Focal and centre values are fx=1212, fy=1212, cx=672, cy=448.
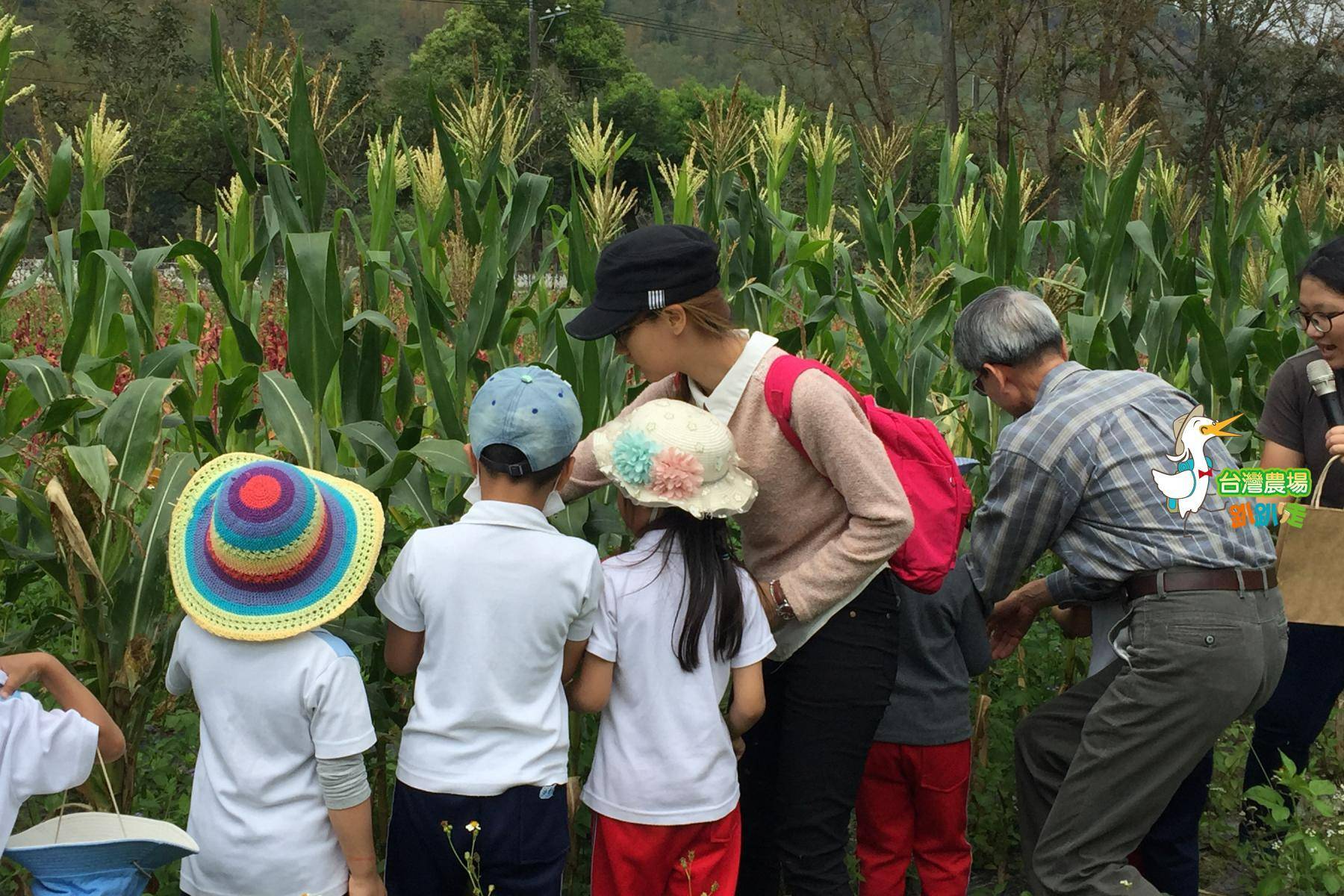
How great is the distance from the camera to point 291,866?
205 cm

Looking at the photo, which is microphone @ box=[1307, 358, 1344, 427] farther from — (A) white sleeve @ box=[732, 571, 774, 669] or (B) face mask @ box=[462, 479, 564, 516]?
(B) face mask @ box=[462, 479, 564, 516]

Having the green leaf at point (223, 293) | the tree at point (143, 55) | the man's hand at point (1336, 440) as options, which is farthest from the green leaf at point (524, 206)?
the tree at point (143, 55)

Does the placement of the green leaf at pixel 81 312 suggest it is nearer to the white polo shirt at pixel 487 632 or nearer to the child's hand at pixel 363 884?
the white polo shirt at pixel 487 632

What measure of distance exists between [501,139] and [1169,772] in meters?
2.54

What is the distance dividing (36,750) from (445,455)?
958 millimetres

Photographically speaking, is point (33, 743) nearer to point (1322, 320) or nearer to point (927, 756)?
point (927, 756)

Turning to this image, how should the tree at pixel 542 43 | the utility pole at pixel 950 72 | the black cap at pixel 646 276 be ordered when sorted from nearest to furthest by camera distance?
the black cap at pixel 646 276, the utility pole at pixel 950 72, the tree at pixel 542 43

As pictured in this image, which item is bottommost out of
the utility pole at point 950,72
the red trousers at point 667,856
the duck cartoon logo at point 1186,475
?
the red trousers at point 667,856

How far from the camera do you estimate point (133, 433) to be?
98.5 inches

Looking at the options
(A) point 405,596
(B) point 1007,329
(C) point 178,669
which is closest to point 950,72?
(B) point 1007,329

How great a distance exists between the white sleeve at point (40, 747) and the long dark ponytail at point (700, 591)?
39.3 inches

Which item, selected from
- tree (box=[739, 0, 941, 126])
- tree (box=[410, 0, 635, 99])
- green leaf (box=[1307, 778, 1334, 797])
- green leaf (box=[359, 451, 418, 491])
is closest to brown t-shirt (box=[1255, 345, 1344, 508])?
green leaf (box=[1307, 778, 1334, 797])

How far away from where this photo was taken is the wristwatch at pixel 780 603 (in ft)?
7.64

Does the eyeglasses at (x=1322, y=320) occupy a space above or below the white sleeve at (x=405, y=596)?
above
